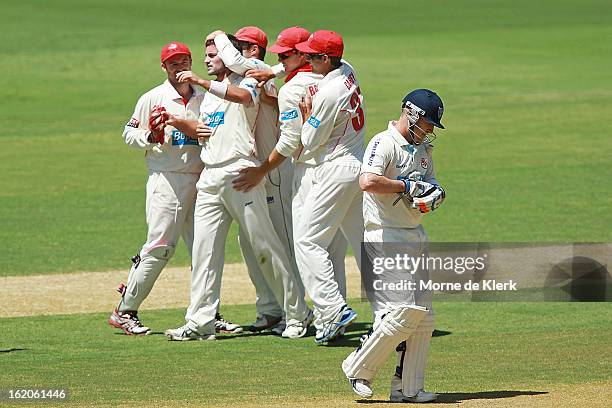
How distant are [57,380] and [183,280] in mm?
A: 4765

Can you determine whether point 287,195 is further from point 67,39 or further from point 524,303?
point 67,39

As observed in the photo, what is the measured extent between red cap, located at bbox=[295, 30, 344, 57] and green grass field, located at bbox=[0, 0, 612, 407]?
2.20 metres

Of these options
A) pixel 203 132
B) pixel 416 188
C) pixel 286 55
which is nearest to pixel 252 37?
pixel 286 55

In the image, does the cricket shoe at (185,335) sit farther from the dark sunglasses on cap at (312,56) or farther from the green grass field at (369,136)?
the dark sunglasses on cap at (312,56)

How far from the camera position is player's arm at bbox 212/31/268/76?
1020 centimetres

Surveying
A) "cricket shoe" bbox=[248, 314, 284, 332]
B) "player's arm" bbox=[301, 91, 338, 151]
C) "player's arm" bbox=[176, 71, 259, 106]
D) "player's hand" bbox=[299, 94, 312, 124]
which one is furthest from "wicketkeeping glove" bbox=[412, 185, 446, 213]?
"cricket shoe" bbox=[248, 314, 284, 332]

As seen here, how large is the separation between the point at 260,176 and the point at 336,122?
2.57 ft

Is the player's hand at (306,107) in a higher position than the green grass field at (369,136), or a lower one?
higher

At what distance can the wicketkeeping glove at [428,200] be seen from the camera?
785 cm

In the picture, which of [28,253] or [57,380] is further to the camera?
[28,253]

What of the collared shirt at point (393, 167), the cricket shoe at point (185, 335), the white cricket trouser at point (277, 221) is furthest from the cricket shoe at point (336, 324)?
the collared shirt at point (393, 167)

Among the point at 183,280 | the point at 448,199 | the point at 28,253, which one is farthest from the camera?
the point at 448,199

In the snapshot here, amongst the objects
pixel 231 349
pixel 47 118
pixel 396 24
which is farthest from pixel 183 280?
pixel 396 24

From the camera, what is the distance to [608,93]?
26469 millimetres
